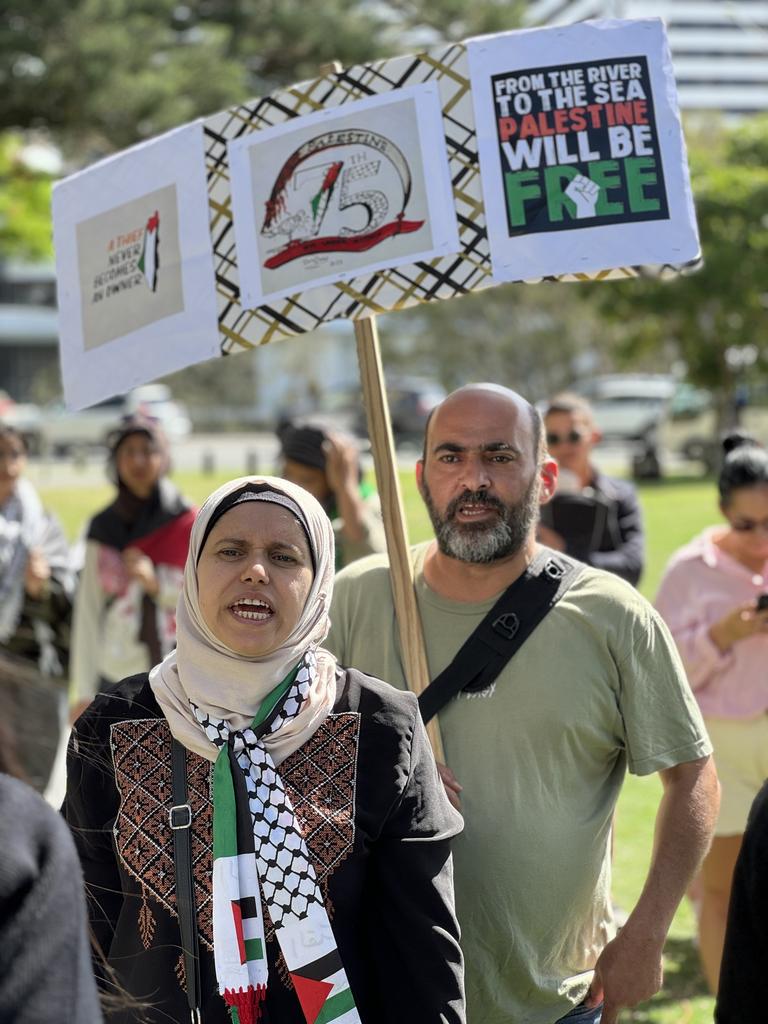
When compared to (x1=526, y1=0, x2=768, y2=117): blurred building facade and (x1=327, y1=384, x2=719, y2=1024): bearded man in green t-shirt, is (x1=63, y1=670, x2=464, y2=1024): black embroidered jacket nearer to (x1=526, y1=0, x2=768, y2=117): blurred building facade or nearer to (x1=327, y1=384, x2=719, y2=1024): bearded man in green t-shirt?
(x1=327, y1=384, x2=719, y2=1024): bearded man in green t-shirt

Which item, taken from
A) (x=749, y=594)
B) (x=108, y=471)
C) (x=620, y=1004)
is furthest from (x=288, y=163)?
(x=108, y=471)

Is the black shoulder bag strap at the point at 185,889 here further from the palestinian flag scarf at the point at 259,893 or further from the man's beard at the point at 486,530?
the man's beard at the point at 486,530

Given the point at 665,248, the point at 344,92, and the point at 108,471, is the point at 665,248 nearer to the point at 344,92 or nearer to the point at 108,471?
the point at 344,92

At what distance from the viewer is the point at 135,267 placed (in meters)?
3.65

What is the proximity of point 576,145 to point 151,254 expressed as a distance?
1083 mm

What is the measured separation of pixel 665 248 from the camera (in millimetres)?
3346

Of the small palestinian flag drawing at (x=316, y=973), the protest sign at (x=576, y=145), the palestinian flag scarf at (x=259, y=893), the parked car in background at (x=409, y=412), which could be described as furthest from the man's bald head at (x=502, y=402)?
the parked car in background at (x=409, y=412)

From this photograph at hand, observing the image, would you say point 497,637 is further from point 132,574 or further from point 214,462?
point 214,462

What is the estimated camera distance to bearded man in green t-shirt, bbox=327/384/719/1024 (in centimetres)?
319

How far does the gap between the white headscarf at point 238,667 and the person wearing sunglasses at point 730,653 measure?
2.43m

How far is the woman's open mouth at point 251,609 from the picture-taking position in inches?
110

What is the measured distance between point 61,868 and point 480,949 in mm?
1768

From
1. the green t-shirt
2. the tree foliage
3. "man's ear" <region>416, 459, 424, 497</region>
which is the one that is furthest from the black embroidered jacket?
the tree foliage

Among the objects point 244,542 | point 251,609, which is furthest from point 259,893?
point 244,542
